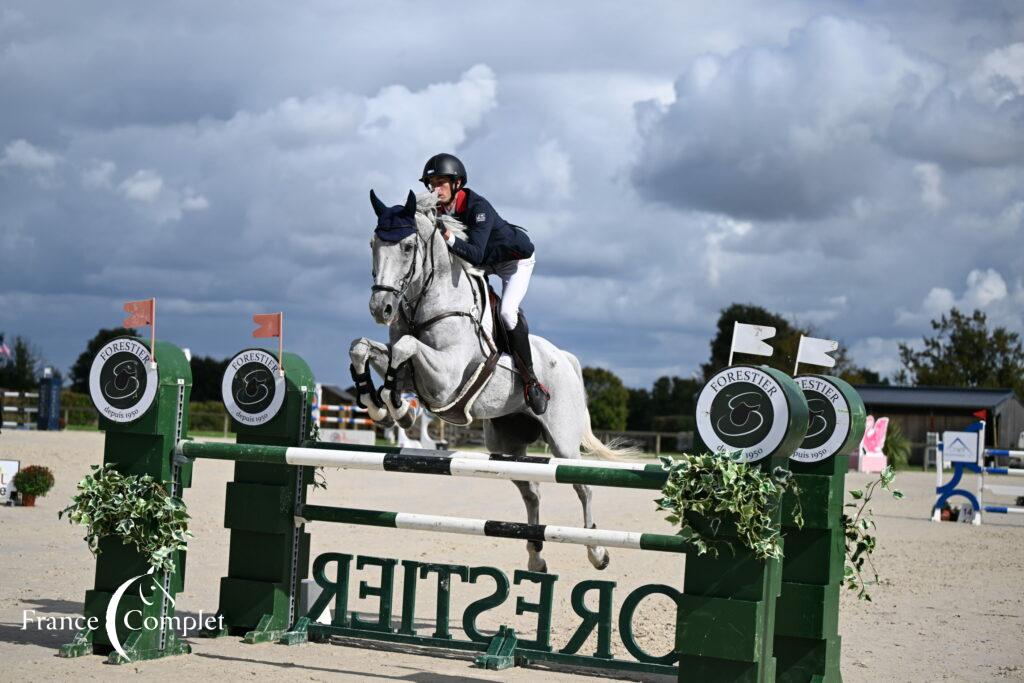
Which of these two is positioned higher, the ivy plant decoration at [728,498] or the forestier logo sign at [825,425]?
the forestier logo sign at [825,425]

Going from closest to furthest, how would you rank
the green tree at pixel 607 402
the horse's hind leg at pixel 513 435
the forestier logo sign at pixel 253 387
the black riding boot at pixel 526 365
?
the forestier logo sign at pixel 253 387, the black riding boot at pixel 526 365, the horse's hind leg at pixel 513 435, the green tree at pixel 607 402

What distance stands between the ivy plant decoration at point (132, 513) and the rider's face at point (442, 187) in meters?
1.95

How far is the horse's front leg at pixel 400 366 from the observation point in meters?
4.68

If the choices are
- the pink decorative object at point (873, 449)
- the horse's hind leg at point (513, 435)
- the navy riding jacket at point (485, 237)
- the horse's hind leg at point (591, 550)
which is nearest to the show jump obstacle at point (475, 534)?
the horse's hind leg at point (591, 550)

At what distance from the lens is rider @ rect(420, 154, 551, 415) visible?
5168 millimetres

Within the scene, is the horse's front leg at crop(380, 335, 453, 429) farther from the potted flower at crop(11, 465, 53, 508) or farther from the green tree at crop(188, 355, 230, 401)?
the green tree at crop(188, 355, 230, 401)

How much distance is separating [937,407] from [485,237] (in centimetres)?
3659

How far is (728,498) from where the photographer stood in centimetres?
344

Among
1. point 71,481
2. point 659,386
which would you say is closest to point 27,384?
point 71,481

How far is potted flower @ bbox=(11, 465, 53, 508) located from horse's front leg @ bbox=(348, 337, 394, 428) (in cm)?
727

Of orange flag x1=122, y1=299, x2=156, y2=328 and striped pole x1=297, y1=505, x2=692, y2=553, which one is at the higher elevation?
orange flag x1=122, y1=299, x2=156, y2=328

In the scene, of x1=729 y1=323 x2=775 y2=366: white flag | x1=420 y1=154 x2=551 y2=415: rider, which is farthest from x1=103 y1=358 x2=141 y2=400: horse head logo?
x1=729 y1=323 x2=775 y2=366: white flag

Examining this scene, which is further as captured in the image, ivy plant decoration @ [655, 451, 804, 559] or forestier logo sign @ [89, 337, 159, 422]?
forestier logo sign @ [89, 337, 159, 422]

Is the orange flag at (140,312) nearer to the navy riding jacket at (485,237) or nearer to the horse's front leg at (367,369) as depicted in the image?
the horse's front leg at (367,369)
